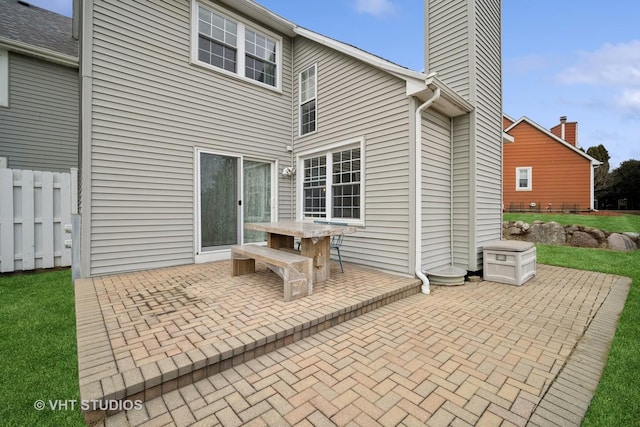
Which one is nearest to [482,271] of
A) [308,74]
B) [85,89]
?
[308,74]

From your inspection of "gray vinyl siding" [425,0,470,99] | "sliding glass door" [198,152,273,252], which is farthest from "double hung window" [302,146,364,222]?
"gray vinyl siding" [425,0,470,99]

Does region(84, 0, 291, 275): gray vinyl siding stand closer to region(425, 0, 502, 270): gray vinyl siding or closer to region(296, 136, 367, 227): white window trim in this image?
region(296, 136, 367, 227): white window trim

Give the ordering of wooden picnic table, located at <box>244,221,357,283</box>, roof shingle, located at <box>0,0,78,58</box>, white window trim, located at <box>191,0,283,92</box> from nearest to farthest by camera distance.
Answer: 1. wooden picnic table, located at <box>244,221,357,283</box>
2. white window trim, located at <box>191,0,283,92</box>
3. roof shingle, located at <box>0,0,78,58</box>

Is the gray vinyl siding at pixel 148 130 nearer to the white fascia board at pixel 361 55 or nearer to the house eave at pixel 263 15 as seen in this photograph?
the house eave at pixel 263 15

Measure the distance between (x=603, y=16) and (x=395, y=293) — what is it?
46.8 ft

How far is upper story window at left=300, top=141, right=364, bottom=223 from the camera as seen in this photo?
5699 millimetres

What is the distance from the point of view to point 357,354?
2.58m

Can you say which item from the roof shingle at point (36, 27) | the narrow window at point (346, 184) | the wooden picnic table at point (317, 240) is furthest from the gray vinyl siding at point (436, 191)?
the roof shingle at point (36, 27)

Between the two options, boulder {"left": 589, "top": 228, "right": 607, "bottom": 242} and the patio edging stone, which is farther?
boulder {"left": 589, "top": 228, "right": 607, "bottom": 242}

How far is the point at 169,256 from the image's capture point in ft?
17.5

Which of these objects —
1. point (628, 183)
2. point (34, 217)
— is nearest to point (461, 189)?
point (34, 217)

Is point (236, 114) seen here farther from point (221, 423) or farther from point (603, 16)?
point (603, 16)

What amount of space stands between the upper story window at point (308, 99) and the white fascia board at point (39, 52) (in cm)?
655

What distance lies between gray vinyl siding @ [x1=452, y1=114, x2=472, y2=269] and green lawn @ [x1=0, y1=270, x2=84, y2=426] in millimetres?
5711
